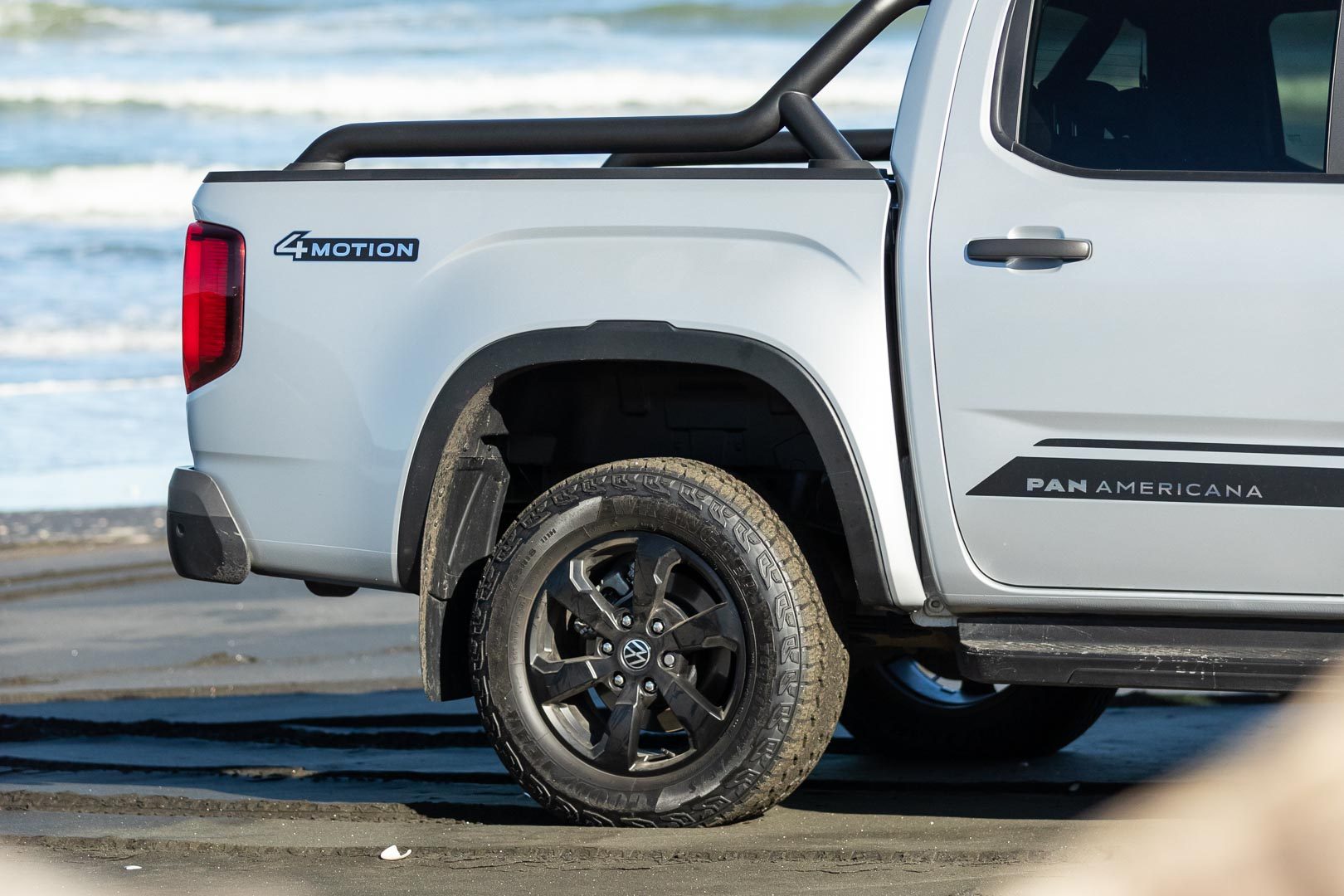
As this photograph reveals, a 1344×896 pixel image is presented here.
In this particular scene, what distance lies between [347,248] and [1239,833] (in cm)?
235

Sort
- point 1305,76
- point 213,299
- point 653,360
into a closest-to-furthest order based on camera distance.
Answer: point 1305,76 < point 653,360 < point 213,299

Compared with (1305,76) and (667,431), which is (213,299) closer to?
(667,431)

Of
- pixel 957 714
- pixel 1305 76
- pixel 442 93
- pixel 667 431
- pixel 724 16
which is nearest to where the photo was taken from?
pixel 1305 76

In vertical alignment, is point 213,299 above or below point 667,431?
above

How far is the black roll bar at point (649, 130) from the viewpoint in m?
4.22

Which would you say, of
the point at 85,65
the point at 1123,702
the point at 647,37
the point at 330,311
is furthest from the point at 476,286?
the point at 647,37

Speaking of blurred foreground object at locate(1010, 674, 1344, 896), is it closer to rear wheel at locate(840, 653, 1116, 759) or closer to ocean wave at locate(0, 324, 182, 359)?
rear wheel at locate(840, 653, 1116, 759)

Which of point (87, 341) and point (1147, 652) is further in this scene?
point (87, 341)

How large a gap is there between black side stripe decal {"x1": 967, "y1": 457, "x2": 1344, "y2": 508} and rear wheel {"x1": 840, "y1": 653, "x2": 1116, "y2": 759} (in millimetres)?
1383

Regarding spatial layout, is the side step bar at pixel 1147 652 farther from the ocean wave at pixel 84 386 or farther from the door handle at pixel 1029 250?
the ocean wave at pixel 84 386

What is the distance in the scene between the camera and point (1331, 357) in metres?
3.60

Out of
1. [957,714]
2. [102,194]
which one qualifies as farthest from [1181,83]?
[102,194]

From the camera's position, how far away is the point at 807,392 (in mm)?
3930

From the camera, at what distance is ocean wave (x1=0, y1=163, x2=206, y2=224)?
72.9 feet
